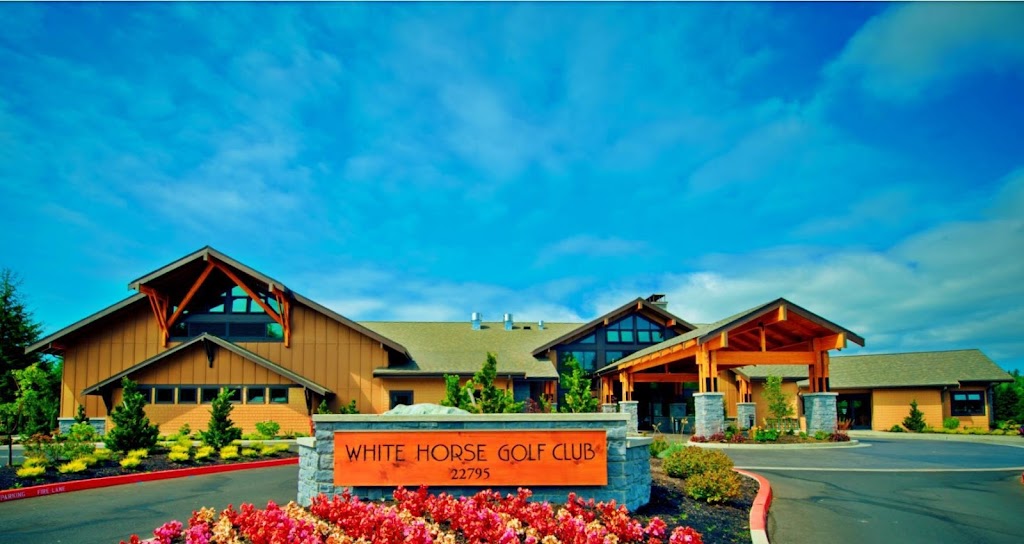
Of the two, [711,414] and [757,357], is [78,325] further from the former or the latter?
[757,357]

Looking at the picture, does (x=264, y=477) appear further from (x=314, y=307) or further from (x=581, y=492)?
(x=314, y=307)

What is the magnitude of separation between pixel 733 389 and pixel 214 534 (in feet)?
99.6

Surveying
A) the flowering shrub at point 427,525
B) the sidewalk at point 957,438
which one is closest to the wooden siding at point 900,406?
the sidewalk at point 957,438

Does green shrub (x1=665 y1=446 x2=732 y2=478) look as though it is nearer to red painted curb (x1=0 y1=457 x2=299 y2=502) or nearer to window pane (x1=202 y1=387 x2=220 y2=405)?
red painted curb (x1=0 y1=457 x2=299 y2=502)

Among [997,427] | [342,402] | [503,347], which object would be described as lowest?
[997,427]

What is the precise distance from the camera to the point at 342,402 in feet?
90.7

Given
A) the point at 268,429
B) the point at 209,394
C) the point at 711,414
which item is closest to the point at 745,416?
the point at 711,414

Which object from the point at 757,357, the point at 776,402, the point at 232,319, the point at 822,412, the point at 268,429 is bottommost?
the point at 268,429

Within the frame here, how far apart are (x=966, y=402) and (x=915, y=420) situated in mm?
3683

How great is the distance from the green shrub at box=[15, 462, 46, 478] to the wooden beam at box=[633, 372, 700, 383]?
23.1 metres

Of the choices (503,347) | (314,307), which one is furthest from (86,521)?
(503,347)

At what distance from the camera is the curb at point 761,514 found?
854 cm

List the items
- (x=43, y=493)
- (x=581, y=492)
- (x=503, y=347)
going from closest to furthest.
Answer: (x=581, y=492) → (x=43, y=493) → (x=503, y=347)

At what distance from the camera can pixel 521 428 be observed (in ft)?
32.1
